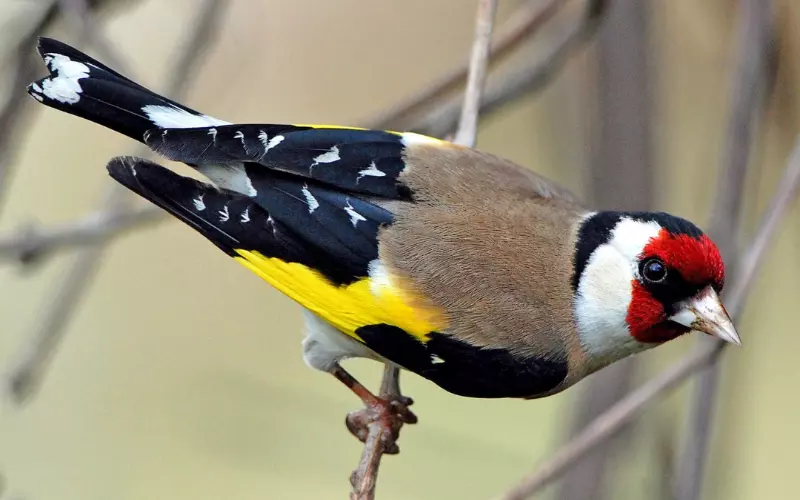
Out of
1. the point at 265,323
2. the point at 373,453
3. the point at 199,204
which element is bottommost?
the point at 373,453

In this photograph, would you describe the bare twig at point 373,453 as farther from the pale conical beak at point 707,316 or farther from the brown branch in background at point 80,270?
the brown branch in background at point 80,270

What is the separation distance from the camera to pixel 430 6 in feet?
16.4

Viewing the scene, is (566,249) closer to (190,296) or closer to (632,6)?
(632,6)

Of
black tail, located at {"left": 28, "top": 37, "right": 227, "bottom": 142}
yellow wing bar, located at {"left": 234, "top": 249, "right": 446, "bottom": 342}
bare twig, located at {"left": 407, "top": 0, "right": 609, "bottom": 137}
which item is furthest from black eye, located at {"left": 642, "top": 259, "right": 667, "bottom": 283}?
black tail, located at {"left": 28, "top": 37, "right": 227, "bottom": 142}

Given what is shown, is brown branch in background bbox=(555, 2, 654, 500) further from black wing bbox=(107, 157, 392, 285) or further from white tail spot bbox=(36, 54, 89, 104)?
white tail spot bbox=(36, 54, 89, 104)

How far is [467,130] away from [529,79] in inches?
14.8

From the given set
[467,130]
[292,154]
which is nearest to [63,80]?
[292,154]

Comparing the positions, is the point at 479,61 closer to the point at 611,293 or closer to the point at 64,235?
the point at 611,293

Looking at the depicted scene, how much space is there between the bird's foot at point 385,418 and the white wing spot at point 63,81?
0.92 meters

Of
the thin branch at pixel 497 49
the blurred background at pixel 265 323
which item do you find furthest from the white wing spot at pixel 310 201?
the blurred background at pixel 265 323

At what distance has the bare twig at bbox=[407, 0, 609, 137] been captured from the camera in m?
2.40

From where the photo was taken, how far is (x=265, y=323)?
513 cm

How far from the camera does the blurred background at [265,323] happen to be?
4.19m

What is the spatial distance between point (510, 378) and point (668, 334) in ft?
1.07
